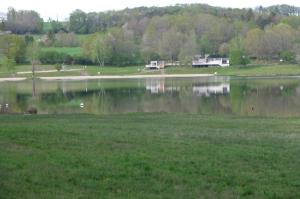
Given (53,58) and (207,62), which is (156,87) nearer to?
(53,58)

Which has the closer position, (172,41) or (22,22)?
(172,41)

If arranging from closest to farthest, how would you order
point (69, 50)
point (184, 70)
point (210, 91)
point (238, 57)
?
point (210, 91), point (238, 57), point (184, 70), point (69, 50)

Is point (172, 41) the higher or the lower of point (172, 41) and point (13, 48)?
the higher

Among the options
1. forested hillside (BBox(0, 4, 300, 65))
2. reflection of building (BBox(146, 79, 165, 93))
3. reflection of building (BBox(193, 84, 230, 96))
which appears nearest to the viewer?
reflection of building (BBox(193, 84, 230, 96))

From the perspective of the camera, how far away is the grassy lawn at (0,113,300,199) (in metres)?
10.5

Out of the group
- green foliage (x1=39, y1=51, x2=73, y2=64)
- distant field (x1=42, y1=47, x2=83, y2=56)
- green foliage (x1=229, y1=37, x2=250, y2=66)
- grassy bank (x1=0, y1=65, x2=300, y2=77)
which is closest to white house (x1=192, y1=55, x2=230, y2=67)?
grassy bank (x1=0, y1=65, x2=300, y2=77)

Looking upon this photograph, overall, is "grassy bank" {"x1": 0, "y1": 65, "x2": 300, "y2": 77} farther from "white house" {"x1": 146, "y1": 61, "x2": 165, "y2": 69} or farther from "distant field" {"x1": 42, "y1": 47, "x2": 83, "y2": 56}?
"distant field" {"x1": 42, "y1": 47, "x2": 83, "y2": 56}

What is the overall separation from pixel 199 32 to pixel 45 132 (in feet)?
435

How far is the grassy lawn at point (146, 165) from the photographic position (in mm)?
10516

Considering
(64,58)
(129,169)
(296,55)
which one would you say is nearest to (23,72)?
(64,58)

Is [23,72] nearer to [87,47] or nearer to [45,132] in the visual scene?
[87,47]

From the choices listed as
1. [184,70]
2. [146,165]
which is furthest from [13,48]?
[146,165]

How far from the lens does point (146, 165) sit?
12.5 m

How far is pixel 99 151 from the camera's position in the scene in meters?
14.3
